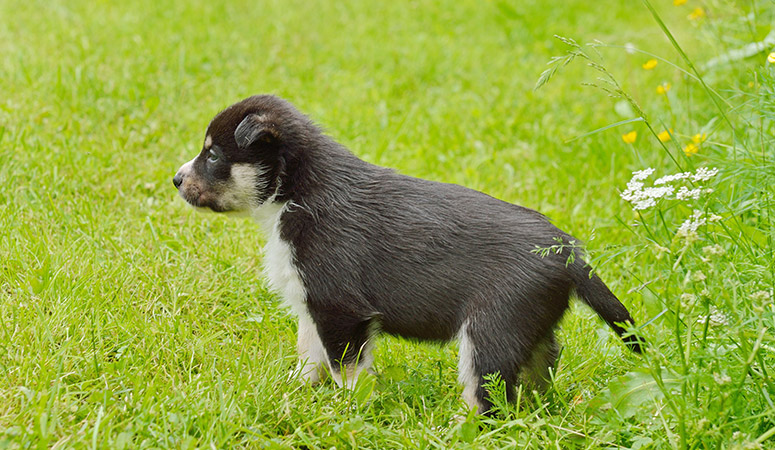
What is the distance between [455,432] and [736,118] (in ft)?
12.3

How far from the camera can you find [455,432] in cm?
311

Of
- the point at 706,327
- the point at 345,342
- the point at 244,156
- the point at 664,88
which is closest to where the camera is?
the point at 706,327

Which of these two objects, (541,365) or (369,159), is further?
(369,159)

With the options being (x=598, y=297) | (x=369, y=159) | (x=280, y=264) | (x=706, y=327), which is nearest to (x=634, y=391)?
(x=598, y=297)

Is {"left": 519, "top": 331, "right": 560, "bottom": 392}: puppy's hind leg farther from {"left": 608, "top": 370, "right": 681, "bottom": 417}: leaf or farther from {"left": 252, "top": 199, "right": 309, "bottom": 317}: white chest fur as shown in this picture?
{"left": 252, "top": 199, "right": 309, "bottom": 317}: white chest fur

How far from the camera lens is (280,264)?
138 inches

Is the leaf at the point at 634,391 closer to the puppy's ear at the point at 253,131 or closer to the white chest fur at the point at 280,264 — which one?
the white chest fur at the point at 280,264

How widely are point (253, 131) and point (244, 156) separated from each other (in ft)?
0.55

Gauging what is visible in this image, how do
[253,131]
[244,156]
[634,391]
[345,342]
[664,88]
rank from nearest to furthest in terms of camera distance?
[634,391] → [345,342] → [253,131] → [244,156] → [664,88]

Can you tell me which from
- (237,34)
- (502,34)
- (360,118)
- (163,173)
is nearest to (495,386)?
(163,173)

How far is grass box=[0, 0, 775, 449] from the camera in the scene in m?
2.96

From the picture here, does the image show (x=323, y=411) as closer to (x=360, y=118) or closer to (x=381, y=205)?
(x=381, y=205)

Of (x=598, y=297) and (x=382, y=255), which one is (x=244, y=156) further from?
(x=598, y=297)

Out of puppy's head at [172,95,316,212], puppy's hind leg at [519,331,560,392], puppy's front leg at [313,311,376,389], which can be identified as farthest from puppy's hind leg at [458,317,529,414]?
puppy's head at [172,95,316,212]
